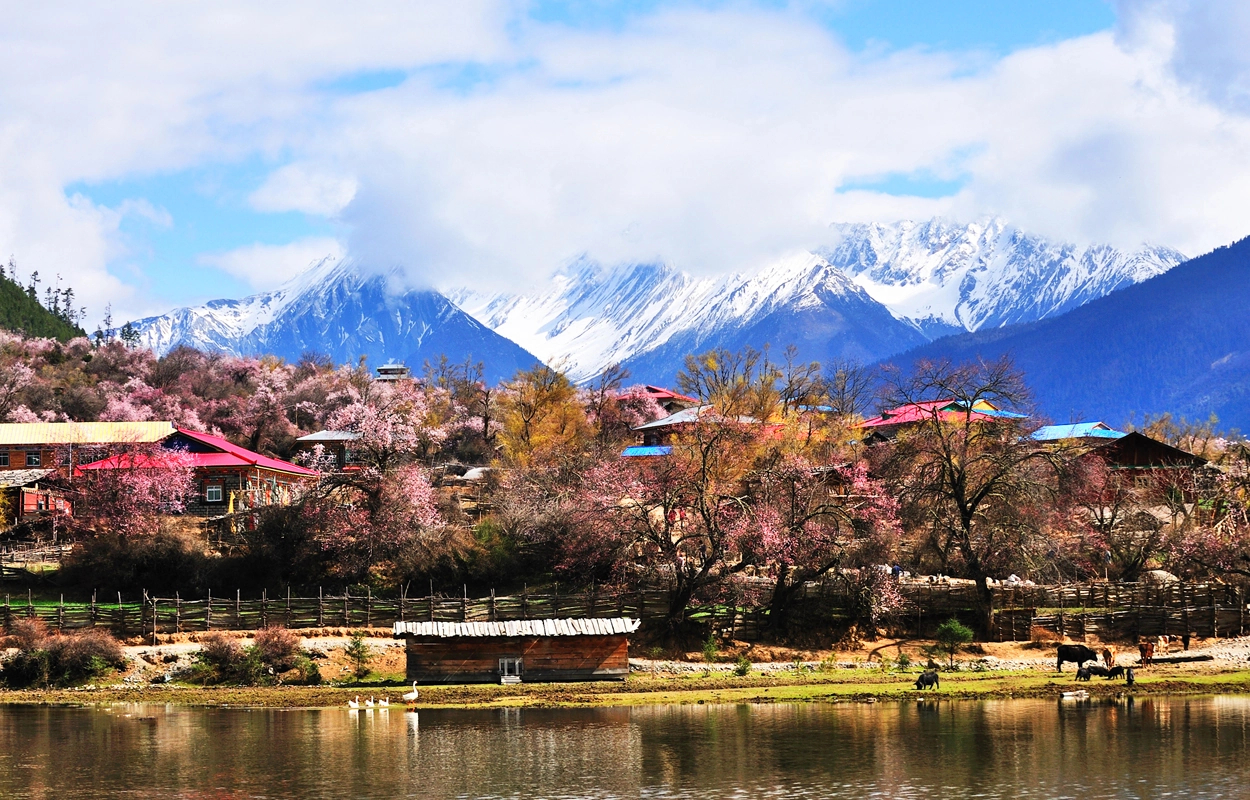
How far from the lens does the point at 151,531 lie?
236 feet

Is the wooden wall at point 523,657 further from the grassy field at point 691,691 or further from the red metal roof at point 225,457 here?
the red metal roof at point 225,457

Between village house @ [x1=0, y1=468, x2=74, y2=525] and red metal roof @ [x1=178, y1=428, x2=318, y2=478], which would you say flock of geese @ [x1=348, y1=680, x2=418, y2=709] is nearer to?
village house @ [x1=0, y1=468, x2=74, y2=525]

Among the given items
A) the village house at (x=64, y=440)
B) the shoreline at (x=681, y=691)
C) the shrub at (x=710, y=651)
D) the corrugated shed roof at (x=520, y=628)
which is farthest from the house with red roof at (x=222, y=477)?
the shrub at (x=710, y=651)

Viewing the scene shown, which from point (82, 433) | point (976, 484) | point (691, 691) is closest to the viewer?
point (691, 691)

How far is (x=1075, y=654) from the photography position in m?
54.2

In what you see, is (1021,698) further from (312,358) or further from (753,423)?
(312,358)

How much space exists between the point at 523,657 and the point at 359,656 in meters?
7.68

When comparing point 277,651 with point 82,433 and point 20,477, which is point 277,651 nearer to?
point 20,477

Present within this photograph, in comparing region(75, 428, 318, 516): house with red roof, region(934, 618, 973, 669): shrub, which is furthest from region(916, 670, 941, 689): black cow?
region(75, 428, 318, 516): house with red roof

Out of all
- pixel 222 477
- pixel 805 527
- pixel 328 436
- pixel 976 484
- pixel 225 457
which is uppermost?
pixel 328 436

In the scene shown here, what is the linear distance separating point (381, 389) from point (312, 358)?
35.4 m

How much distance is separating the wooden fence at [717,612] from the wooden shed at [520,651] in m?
7.21

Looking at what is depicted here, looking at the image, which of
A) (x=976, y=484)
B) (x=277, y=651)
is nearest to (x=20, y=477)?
(x=277, y=651)

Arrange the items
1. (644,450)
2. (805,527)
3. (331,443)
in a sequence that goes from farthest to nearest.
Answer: (331,443), (644,450), (805,527)
